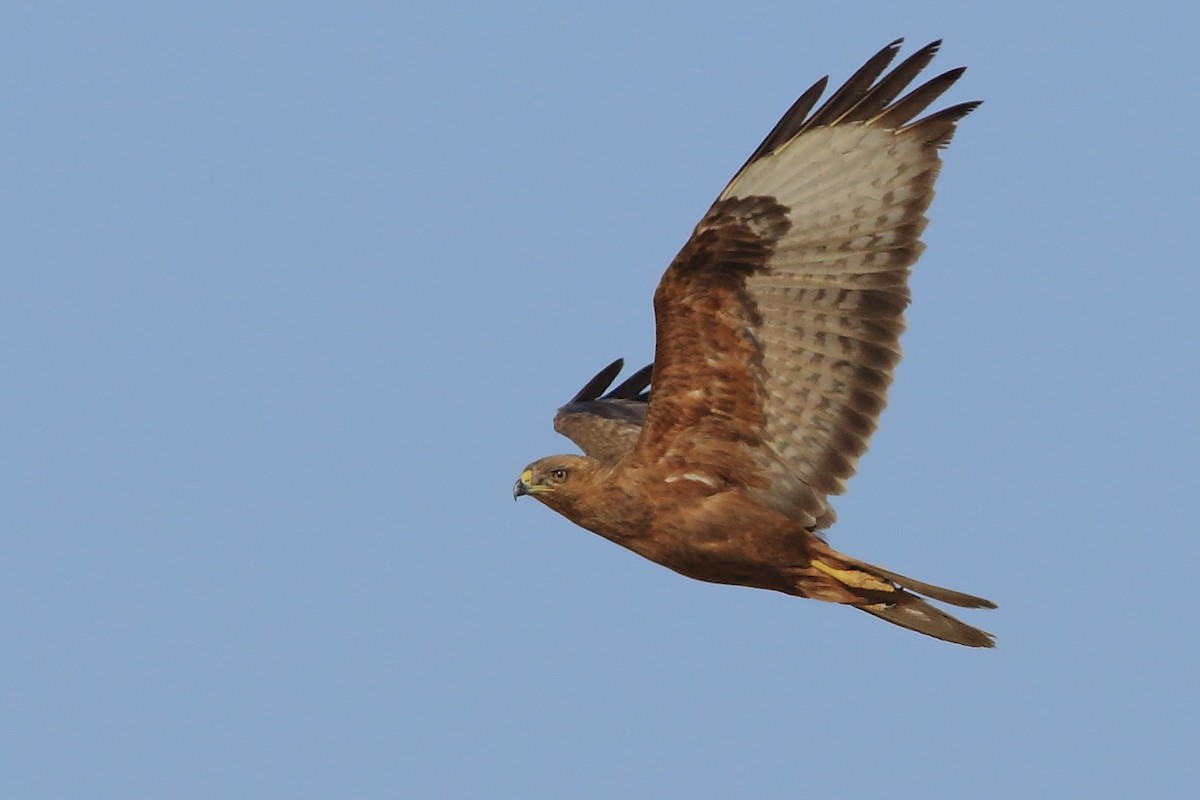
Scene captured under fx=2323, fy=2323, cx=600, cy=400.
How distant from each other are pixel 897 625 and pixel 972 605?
0.52 m

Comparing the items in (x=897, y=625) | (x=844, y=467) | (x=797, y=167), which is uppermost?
(x=797, y=167)

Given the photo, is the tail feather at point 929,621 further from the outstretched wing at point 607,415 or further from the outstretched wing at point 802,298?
the outstretched wing at point 607,415

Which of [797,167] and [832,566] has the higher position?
[797,167]

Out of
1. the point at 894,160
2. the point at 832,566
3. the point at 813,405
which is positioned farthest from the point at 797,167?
the point at 832,566

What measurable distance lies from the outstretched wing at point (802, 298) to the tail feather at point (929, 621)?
2.27 ft

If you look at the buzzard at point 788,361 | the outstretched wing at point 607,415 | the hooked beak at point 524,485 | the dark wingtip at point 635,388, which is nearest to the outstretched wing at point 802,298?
the buzzard at point 788,361

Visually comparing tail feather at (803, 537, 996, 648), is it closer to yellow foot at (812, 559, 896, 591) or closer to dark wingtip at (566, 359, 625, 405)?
yellow foot at (812, 559, 896, 591)

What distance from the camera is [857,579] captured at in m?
13.7

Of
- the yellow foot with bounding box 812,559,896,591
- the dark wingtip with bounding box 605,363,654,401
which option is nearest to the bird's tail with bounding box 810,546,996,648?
the yellow foot with bounding box 812,559,896,591

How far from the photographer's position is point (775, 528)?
13.8 m

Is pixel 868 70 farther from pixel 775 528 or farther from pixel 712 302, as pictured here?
pixel 775 528

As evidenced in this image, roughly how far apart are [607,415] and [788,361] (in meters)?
3.19

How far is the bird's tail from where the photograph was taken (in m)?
13.7

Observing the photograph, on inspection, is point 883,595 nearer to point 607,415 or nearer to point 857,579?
point 857,579
